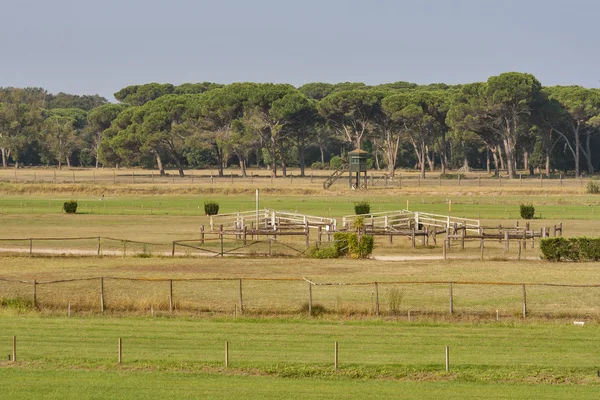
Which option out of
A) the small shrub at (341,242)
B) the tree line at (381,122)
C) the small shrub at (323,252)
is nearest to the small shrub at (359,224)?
the small shrub at (341,242)

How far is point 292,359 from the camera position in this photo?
23469 mm

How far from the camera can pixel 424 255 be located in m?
49.4

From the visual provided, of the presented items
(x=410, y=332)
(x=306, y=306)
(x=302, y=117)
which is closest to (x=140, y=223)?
(x=306, y=306)

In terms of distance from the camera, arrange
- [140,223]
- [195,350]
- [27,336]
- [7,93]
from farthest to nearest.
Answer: [7,93]
[140,223]
[27,336]
[195,350]

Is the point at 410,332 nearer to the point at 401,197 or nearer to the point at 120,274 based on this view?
the point at 120,274

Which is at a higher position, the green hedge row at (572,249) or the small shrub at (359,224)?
the small shrub at (359,224)

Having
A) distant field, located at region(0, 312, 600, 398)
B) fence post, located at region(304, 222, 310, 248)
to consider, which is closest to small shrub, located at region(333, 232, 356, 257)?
fence post, located at region(304, 222, 310, 248)

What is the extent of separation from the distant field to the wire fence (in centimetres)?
179

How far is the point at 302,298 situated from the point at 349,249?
46.3 feet

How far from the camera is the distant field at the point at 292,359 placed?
20719 mm

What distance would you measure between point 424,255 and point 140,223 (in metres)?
25.0

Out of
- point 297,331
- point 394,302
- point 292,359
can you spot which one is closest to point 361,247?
point 394,302

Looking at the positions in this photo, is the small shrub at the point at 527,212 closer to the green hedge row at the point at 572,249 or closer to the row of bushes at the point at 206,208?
the row of bushes at the point at 206,208

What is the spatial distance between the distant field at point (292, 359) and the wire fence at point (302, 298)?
179 cm
